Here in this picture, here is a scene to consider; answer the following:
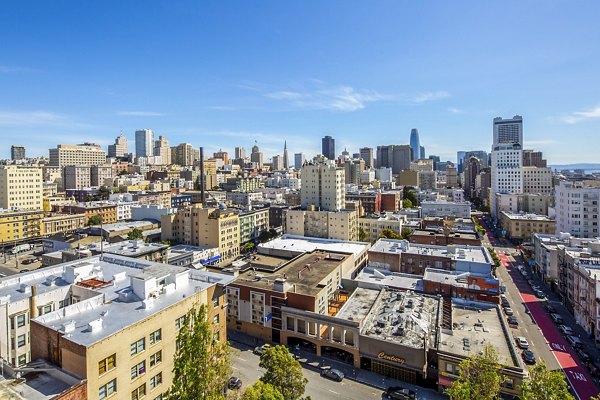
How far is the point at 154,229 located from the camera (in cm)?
9412

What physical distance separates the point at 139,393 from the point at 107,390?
2756 mm

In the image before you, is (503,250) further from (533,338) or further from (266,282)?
(266,282)

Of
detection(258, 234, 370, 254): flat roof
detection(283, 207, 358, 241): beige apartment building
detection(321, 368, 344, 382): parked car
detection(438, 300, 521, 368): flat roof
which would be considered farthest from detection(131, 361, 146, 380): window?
detection(283, 207, 358, 241): beige apartment building

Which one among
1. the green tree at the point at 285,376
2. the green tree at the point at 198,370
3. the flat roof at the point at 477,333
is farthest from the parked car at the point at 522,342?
the green tree at the point at 198,370

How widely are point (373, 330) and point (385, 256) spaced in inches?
918

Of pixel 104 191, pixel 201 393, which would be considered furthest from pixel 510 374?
pixel 104 191

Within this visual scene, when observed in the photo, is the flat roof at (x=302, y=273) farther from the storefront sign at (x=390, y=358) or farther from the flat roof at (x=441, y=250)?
the storefront sign at (x=390, y=358)

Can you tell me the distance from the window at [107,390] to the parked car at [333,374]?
21.9 meters

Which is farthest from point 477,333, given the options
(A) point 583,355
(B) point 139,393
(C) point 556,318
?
(B) point 139,393

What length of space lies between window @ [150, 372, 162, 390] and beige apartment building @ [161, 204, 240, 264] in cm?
5220

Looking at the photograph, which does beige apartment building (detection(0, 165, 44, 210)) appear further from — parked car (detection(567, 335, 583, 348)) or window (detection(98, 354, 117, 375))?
parked car (detection(567, 335, 583, 348))

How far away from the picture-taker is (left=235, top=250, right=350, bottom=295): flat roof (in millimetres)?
45469

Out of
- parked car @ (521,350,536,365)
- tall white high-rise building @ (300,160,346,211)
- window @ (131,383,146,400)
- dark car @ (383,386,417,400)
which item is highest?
tall white high-rise building @ (300,160,346,211)

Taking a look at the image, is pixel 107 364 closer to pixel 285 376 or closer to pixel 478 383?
pixel 285 376
